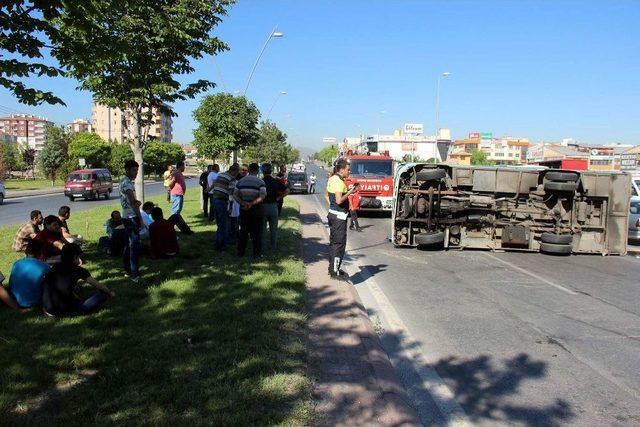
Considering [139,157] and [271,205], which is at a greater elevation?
[139,157]

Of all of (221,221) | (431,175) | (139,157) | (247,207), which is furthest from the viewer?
(139,157)

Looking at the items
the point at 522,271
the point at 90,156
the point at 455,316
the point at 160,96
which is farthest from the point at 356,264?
the point at 90,156

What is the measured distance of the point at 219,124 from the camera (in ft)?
74.8

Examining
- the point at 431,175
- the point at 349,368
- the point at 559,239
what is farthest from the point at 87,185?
the point at 349,368

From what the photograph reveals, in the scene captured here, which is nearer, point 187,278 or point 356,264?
point 187,278

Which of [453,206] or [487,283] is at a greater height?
[453,206]

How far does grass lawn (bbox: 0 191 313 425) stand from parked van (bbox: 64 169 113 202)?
2477 cm

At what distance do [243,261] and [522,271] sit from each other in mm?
5102

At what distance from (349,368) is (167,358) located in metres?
1.58

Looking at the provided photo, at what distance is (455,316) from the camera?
22.1ft

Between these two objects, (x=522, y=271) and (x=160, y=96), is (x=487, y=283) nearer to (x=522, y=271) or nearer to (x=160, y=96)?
(x=522, y=271)

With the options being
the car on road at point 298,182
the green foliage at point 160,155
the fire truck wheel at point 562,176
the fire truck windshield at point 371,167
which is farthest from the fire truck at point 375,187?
the green foliage at point 160,155

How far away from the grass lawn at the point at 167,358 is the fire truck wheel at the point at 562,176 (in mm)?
7179

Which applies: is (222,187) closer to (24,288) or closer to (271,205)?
(271,205)
